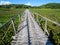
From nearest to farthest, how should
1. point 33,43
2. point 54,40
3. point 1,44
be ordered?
point 1,44
point 33,43
point 54,40

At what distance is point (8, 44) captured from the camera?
707 centimetres

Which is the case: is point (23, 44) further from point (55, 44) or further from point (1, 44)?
point (55, 44)

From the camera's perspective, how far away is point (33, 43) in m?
7.18

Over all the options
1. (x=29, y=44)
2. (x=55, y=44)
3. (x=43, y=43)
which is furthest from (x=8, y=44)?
(x=55, y=44)

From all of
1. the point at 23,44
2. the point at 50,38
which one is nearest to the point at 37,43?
the point at 23,44

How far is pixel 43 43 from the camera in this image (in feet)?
23.9

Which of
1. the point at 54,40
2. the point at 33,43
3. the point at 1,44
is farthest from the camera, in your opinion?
the point at 54,40

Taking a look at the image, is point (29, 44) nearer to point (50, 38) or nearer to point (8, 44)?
point (8, 44)

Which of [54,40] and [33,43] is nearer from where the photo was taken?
[33,43]

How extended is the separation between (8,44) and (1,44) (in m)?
0.41

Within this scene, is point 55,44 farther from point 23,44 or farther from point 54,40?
point 23,44

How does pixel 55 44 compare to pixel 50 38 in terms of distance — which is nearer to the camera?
pixel 55 44

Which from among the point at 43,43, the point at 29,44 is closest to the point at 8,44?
the point at 29,44

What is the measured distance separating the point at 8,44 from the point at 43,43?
4.91ft
